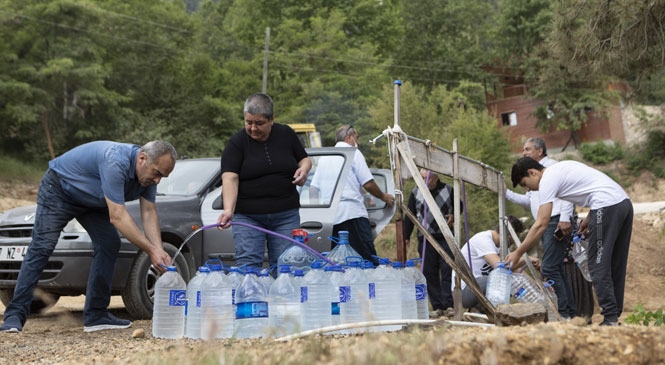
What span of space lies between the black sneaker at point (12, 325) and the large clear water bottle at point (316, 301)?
2633mm

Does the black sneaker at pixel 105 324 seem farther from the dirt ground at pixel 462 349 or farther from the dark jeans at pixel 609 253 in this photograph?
the dark jeans at pixel 609 253

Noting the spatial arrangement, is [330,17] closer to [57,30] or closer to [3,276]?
[57,30]

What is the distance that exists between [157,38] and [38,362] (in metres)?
42.9

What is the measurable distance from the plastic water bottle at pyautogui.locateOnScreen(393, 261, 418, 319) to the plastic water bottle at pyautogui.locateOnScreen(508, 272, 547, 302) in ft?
7.46

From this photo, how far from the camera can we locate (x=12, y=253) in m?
8.71

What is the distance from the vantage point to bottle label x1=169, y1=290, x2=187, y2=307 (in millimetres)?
6254

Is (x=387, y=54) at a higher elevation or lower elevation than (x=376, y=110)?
higher

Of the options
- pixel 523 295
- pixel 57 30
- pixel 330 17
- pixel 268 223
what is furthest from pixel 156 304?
pixel 330 17

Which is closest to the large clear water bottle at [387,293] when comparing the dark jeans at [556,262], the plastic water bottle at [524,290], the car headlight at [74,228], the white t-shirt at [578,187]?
the white t-shirt at [578,187]

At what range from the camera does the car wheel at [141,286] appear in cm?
864

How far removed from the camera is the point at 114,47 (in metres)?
45.0

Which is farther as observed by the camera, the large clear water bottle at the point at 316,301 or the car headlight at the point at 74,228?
the car headlight at the point at 74,228

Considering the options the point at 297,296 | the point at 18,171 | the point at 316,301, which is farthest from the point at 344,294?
the point at 18,171

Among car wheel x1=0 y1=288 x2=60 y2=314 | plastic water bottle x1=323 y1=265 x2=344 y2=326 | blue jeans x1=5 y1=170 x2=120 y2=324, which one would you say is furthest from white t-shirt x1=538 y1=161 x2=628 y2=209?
car wheel x1=0 y1=288 x2=60 y2=314
